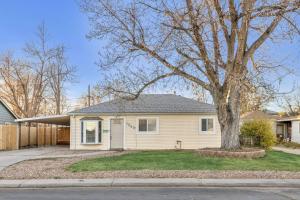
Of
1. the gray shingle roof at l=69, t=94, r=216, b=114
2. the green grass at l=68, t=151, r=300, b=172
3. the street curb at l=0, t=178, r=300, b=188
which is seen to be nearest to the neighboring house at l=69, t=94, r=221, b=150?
the gray shingle roof at l=69, t=94, r=216, b=114

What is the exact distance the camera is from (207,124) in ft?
89.3

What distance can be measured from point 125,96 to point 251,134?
11.4 m

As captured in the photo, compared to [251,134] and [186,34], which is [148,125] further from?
[186,34]

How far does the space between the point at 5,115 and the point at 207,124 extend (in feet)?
54.8

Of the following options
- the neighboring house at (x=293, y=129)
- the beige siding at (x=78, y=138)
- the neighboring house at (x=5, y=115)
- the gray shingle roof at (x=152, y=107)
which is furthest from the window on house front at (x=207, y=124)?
the neighboring house at (x=5, y=115)

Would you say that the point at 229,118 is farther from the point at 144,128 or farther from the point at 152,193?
the point at 152,193

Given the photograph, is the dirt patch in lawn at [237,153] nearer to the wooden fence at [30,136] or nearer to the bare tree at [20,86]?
the wooden fence at [30,136]

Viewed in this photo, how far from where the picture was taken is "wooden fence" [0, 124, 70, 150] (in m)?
29.3

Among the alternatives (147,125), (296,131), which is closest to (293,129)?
(296,131)

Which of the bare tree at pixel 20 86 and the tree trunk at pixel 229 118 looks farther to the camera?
the bare tree at pixel 20 86

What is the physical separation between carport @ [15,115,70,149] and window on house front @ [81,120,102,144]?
1616 millimetres

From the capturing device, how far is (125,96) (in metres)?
20.4

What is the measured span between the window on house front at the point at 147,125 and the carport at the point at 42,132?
5.19 meters

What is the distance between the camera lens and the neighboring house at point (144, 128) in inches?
1057
